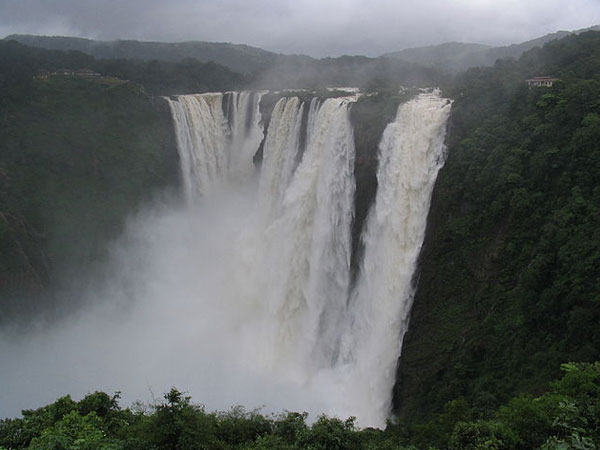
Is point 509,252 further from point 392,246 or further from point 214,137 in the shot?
point 214,137

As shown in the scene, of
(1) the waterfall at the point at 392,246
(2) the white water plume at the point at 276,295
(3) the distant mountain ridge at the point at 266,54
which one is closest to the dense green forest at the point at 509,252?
(1) the waterfall at the point at 392,246

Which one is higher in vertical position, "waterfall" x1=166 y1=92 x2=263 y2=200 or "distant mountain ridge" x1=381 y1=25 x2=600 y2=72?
"distant mountain ridge" x1=381 y1=25 x2=600 y2=72

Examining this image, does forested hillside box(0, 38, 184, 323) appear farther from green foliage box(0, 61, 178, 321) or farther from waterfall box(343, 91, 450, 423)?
waterfall box(343, 91, 450, 423)

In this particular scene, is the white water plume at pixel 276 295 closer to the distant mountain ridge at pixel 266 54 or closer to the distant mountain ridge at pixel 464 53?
the distant mountain ridge at pixel 464 53

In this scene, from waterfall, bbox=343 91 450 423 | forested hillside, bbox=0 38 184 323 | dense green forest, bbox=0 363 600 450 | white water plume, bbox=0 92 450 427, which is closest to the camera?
dense green forest, bbox=0 363 600 450

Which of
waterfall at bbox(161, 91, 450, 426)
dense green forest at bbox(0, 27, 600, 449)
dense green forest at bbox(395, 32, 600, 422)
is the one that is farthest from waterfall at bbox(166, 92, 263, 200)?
dense green forest at bbox(395, 32, 600, 422)

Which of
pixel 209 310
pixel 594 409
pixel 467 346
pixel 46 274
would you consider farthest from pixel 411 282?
pixel 46 274
